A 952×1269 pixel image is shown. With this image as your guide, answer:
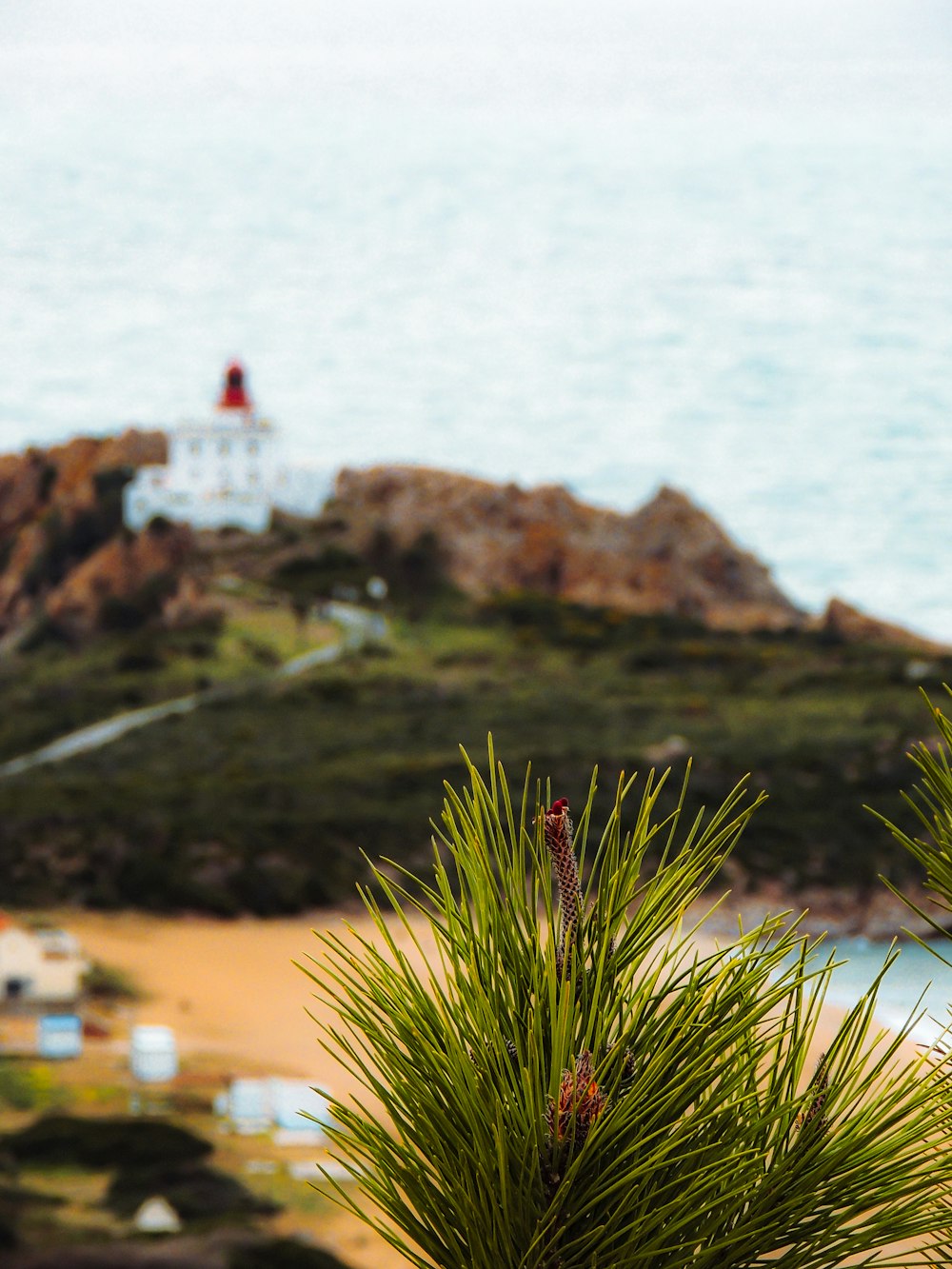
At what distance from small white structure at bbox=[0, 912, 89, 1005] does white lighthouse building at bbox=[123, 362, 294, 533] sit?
1528 cm

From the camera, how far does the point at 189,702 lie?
28.0 meters

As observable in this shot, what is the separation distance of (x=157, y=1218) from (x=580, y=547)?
21065 millimetres

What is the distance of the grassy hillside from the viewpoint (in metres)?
22.1

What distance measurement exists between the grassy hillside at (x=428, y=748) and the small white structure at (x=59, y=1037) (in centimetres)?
510

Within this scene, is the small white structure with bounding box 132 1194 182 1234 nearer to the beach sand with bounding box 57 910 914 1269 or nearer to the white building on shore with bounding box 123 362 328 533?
the beach sand with bounding box 57 910 914 1269

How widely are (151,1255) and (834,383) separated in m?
31.4

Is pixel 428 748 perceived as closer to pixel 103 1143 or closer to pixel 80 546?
pixel 80 546

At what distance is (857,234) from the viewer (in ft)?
138

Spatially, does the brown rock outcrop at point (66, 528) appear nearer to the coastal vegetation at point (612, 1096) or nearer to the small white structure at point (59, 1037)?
the small white structure at point (59, 1037)

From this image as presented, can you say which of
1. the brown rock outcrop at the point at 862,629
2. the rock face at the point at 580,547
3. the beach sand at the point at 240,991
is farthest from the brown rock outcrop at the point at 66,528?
the brown rock outcrop at the point at 862,629

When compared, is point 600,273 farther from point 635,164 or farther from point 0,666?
point 0,666

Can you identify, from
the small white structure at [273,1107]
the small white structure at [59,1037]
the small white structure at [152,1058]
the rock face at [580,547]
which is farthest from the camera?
the rock face at [580,547]

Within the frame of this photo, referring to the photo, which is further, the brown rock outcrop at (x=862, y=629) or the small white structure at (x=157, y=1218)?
the brown rock outcrop at (x=862, y=629)

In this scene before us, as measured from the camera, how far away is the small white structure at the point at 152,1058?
49.7ft
